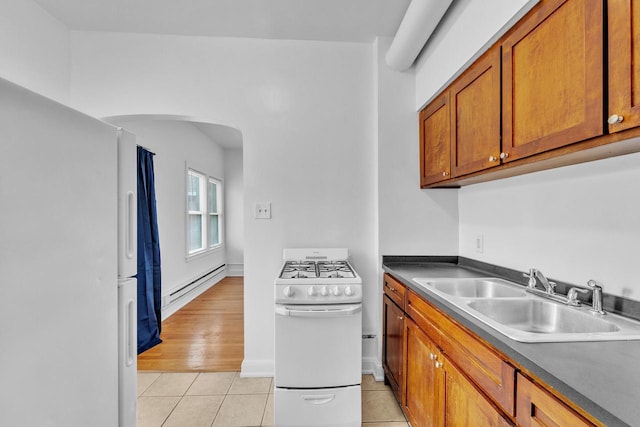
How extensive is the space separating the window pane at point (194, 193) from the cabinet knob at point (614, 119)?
4.68 meters

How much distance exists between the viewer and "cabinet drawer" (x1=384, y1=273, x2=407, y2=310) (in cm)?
194

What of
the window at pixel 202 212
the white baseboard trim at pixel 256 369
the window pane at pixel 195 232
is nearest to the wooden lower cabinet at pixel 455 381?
the white baseboard trim at pixel 256 369

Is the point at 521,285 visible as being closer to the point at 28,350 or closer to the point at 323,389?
the point at 323,389

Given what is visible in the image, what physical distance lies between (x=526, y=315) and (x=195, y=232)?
15.4 feet

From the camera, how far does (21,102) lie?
75 centimetres

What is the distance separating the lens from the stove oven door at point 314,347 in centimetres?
179

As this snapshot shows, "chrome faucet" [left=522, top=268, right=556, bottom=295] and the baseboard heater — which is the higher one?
"chrome faucet" [left=522, top=268, right=556, bottom=295]

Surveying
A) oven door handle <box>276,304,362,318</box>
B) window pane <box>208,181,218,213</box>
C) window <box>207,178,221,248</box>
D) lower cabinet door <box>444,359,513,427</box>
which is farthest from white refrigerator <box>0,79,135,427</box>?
window pane <box>208,181,218,213</box>

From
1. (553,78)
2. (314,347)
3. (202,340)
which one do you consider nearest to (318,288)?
(314,347)

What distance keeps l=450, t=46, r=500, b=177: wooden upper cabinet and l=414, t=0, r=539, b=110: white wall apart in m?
0.08

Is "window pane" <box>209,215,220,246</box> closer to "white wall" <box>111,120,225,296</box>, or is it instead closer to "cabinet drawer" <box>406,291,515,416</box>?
"white wall" <box>111,120,225,296</box>

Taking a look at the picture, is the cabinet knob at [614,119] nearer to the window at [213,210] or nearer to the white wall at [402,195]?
the white wall at [402,195]

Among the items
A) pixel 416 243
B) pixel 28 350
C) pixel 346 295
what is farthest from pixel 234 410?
pixel 416 243

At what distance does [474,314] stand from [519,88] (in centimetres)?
97
